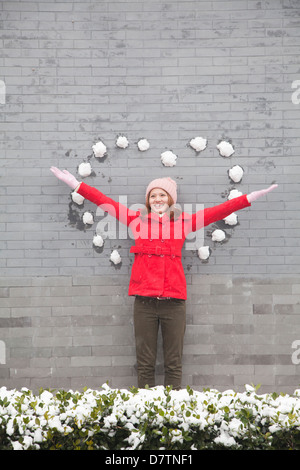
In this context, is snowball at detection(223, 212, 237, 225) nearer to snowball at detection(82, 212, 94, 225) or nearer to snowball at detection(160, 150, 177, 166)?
snowball at detection(160, 150, 177, 166)

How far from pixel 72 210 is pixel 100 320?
1.02m

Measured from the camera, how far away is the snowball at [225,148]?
425cm

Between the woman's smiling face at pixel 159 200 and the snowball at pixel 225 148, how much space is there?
0.68 meters

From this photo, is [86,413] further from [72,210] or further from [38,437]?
[72,210]

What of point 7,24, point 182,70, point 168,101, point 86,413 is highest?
point 7,24

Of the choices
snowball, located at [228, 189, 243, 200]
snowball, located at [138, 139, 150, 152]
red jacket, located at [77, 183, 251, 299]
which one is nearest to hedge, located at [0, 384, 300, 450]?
red jacket, located at [77, 183, 251, 299]

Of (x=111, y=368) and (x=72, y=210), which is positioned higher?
(x=72, y=210)

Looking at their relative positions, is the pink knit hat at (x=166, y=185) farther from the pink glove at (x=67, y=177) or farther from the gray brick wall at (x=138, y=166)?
the pink glove at (x=67, y=177)

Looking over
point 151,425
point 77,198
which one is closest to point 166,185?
point 77,198

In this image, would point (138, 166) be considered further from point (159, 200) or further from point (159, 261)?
point (159, 261)

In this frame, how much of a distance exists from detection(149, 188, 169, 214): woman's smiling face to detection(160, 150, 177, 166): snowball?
0.35 m
